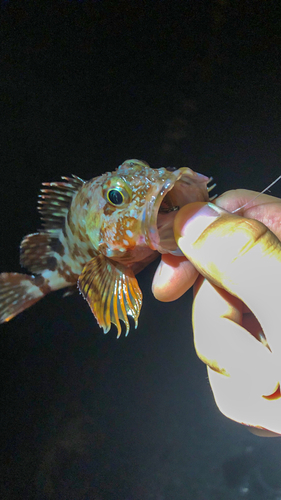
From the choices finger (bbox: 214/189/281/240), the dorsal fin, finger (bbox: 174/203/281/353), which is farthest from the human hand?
the dorsal fin

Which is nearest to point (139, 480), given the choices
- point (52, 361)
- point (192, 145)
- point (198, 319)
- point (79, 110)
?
point (52, 361)

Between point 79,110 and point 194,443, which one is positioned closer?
point 79,110

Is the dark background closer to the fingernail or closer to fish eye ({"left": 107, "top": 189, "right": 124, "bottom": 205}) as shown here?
fish eye ({"left": 107, "top": 189, "right": 124, "bottom": 205})

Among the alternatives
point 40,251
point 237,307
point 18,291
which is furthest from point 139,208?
point 18,291

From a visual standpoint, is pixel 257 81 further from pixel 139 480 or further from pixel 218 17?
pixel 139 480

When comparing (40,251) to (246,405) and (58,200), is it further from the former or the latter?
(246,405)

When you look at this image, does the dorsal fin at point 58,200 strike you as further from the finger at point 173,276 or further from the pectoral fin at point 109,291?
the finger at point 173,276
